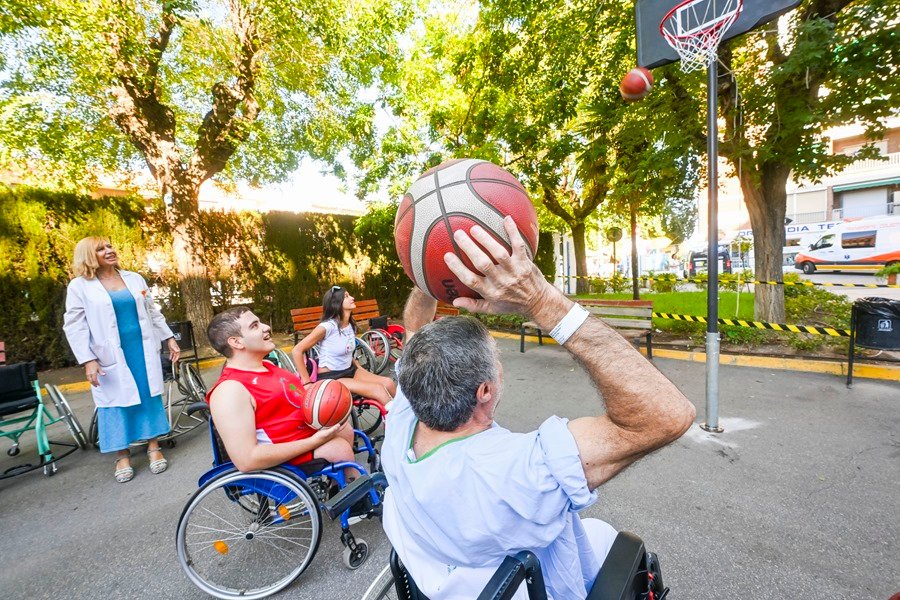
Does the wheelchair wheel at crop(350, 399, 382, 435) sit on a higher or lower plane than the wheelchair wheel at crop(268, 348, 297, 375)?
lower

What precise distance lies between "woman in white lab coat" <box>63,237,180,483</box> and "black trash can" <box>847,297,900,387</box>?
24.4ft

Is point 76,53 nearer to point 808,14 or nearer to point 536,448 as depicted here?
point 536,448

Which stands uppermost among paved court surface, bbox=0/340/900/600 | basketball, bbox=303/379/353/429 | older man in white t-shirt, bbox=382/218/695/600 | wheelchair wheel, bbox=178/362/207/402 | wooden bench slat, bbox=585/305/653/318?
older man in white t-shirt, bbox=382/218/695/600

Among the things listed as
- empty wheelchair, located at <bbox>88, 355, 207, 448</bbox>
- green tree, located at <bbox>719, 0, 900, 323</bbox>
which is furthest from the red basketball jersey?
green tree, located at <bbox>719, 0, 900, 323</bbox>

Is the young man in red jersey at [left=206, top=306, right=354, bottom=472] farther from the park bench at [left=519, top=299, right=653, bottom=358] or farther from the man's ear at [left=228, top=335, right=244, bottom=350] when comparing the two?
the park bench at [left=519, top=299, right=653, bottom=358]

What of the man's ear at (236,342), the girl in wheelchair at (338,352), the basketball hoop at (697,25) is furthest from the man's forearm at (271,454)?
the basketball hoop at (697,25)

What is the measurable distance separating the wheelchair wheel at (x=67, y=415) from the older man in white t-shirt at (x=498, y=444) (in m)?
4.60

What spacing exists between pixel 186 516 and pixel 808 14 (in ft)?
27.3

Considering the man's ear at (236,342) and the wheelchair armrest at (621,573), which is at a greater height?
the man's ear at (236,342)

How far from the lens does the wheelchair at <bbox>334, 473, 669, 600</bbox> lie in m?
0.97

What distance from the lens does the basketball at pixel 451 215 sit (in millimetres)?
1448

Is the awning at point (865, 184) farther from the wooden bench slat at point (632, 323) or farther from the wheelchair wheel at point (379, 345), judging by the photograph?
the wheelchair wheel at point (379, 345)

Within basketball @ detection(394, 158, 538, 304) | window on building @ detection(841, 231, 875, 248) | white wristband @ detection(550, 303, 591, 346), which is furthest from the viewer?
window on building @ detection(841, 231, 875, 248)

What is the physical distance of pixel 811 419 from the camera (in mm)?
3859
